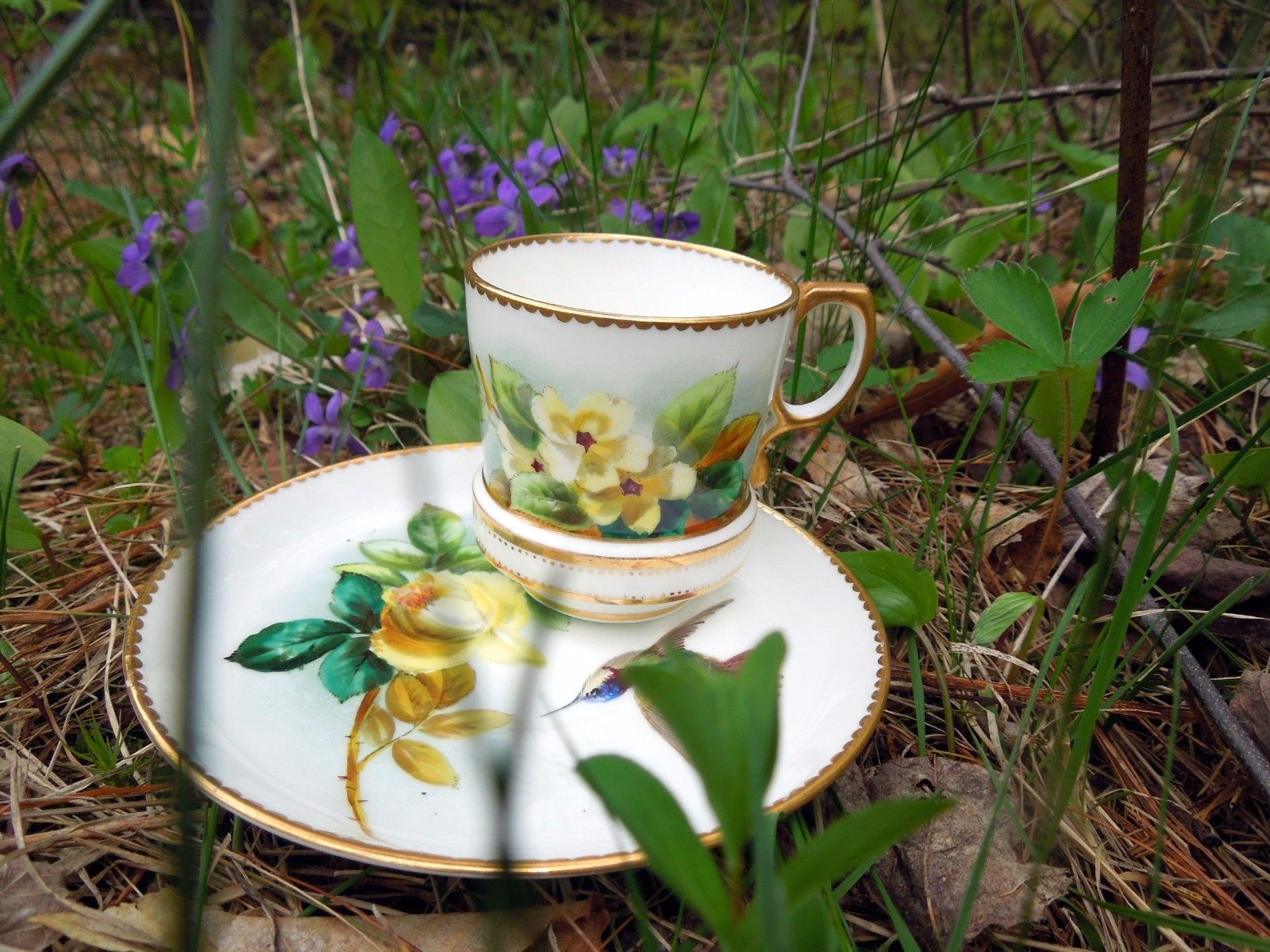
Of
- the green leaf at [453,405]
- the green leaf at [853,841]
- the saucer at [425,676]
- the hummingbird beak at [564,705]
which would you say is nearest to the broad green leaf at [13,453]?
the saucer at [425,676]

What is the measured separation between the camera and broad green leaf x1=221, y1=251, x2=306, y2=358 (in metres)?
1.20

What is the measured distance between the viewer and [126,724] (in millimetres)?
753

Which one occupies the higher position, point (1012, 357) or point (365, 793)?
point (1012, 357)

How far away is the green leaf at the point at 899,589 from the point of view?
2.61ft

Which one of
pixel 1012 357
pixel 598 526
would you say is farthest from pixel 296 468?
pixel 1012 357

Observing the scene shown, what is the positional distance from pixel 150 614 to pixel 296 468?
1.61ft

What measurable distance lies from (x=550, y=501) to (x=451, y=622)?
0.48ft

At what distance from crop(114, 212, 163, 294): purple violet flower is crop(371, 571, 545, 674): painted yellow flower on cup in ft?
2.14

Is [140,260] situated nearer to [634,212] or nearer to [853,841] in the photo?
[634,212]

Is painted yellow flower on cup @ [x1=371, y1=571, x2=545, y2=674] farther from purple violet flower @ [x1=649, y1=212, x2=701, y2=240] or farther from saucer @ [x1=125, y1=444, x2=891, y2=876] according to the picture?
purple violet flower @ [x1=649, y1=212, x2=701, y2=240]

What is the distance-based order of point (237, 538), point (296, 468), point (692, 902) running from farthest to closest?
point (296, 468)
point (237, 538)
point (692, 902)

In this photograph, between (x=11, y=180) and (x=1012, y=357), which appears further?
(x=11, y=180)

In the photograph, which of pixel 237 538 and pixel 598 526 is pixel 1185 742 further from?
pixel 237 538

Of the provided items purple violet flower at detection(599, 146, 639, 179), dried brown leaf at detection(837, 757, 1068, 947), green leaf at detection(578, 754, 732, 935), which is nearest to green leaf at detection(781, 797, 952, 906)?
green leaf at detection(578, 754, 732, 935)
